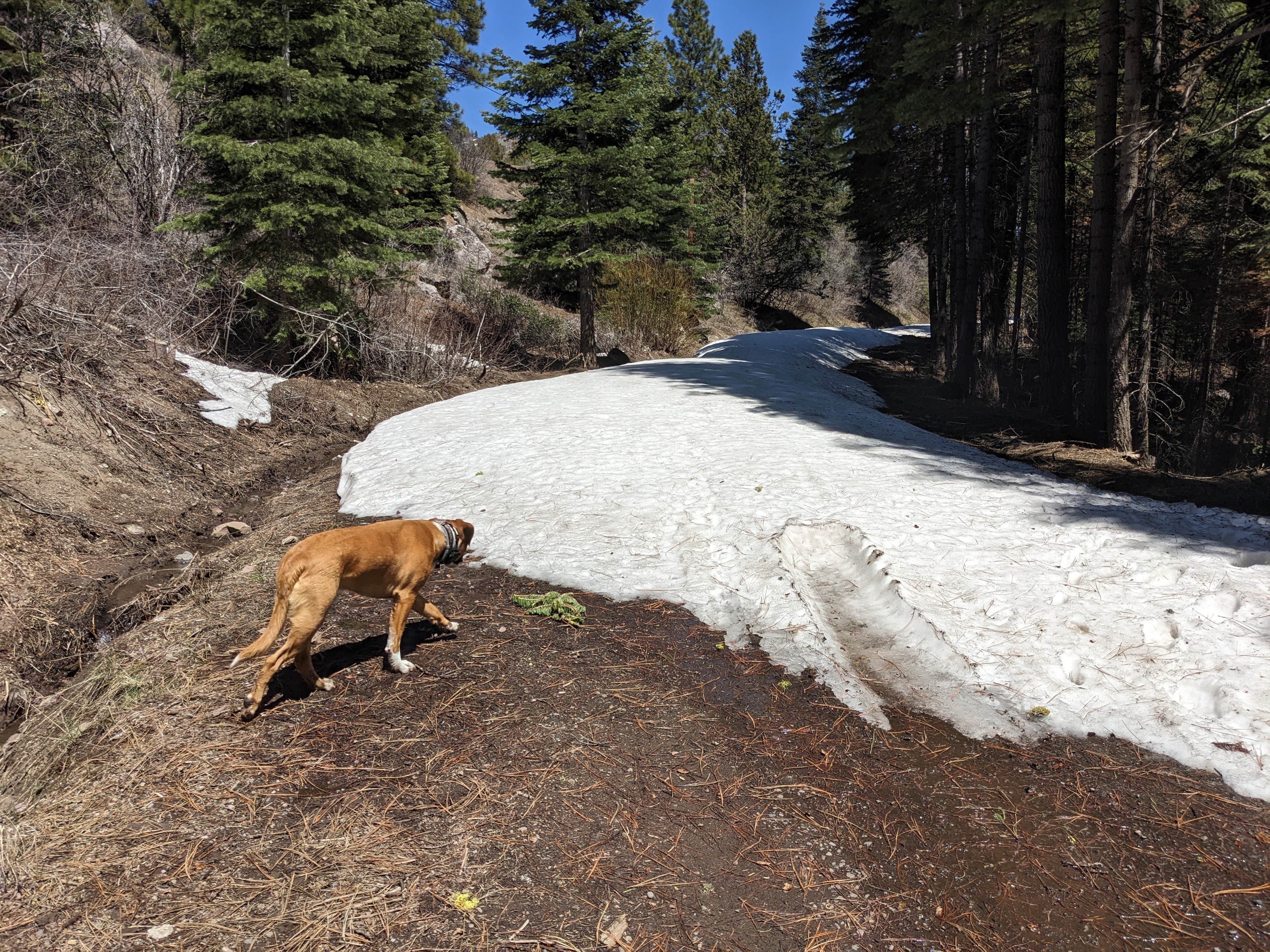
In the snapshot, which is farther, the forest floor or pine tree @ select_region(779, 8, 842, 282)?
pine tree @ select_region(779, 8, 842, 282)

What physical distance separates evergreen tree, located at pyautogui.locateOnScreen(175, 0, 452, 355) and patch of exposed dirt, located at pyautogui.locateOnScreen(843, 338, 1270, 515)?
1005 centimetres

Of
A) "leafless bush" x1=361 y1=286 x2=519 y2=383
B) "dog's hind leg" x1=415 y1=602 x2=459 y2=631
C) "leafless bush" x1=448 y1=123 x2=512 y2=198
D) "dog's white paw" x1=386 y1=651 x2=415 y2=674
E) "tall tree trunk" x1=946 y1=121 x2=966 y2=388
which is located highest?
"leafless bush" x1=448 y1=123 x2=512 y2=198

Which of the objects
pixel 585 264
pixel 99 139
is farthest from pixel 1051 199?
pixel 99 139

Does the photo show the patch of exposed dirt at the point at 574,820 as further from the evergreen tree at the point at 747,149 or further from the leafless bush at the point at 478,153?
the evergreen tree at the point at 747,149

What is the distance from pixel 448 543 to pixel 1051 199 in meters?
10.8

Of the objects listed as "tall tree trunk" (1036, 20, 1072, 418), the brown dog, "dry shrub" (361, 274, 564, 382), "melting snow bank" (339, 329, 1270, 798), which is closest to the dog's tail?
the brown dog

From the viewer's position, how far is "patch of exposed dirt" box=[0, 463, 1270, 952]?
2641 millimetres

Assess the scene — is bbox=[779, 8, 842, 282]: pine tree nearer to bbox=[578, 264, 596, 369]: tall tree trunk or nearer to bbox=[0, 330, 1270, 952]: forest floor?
bbox=[578, 264, 596, 369]: tall tree trunk

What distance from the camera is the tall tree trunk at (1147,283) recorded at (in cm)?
926

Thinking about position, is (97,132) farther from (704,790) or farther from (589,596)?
(704,790)

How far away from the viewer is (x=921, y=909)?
2844 millimetres

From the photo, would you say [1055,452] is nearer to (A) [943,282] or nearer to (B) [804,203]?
(A) [943,282]

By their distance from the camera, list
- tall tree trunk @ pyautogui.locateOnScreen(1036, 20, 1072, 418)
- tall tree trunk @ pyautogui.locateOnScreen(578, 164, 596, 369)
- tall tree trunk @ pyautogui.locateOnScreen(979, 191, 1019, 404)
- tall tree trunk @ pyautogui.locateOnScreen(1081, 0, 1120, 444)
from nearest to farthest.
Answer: tall tree trunk @ pyautogui.locateOnScreen(1081, 0, 1120, 444)
tall tree trunk @ pyautogui.locateOnScreen(1036, 20, 1072, 418)
tall tree trunk @ pyautogui.locateOnScreen(979, 191, 1019, 404)
tall tree trunk @ pyautogui.locateOnScreen(578, 164, 596, 369)

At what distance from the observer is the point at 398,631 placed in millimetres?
4086
